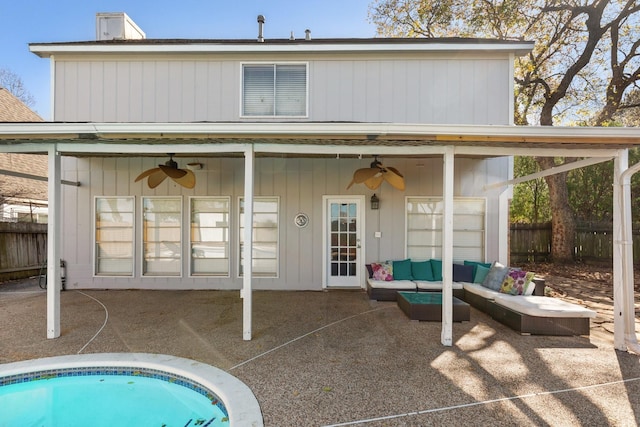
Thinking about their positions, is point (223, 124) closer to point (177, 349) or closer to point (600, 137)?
point (177, 349)

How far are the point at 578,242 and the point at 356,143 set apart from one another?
1106cm

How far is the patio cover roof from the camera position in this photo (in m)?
3.89

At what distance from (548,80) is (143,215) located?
49.2 feet

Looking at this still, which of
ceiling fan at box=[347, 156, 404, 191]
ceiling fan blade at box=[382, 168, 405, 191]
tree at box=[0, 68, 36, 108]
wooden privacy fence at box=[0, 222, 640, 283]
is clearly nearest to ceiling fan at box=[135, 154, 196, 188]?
ceiling fan at box=[347, 156, 404, 191]

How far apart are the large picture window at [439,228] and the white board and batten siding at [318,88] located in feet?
5.71

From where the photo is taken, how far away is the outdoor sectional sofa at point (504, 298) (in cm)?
442

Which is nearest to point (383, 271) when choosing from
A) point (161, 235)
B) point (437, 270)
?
point (437, 270)

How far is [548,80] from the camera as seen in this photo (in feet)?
42.3

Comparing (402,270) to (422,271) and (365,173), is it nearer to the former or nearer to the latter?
(422,271)

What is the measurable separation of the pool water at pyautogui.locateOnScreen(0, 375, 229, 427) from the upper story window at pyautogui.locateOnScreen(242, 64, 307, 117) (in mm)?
5350

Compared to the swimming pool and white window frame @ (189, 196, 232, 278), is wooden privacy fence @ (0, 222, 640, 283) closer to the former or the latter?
white window frame @ (189, 196, 232, 278)

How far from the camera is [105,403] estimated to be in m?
3.21

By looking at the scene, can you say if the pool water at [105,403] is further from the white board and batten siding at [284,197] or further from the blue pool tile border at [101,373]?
the white board and batten siding at [284,197]

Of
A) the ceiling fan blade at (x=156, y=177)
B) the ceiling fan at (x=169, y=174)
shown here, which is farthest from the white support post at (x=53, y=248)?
the ceiling fan blade at (x=156, y=177)
